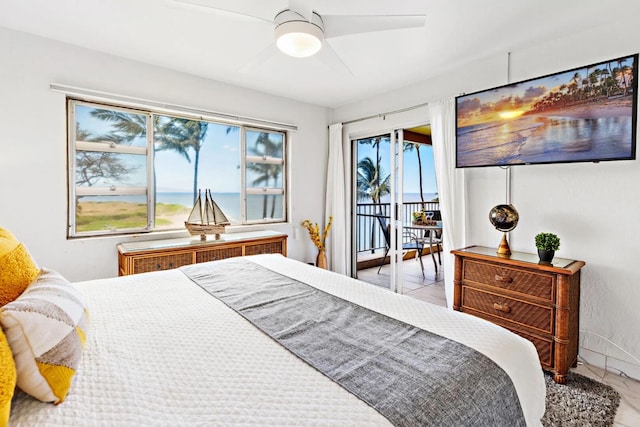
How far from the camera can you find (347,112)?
4332 mm

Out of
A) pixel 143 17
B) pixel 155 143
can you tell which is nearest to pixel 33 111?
pixel 155 143

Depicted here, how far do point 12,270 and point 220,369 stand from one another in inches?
30.9

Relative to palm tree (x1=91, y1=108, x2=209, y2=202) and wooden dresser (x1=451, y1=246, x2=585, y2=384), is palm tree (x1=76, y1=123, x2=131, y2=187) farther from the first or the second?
wooden dresser (x1=451, y1=246, x2=585, y2=384)

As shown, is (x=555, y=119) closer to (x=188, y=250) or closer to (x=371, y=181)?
(x=371, y=181)

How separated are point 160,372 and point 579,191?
2.90 meters

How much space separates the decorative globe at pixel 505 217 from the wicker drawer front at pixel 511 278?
0.34 meters

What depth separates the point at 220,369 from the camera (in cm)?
99

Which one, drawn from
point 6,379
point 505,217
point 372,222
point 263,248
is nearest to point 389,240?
point 372,222

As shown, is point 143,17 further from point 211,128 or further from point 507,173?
point 507,173

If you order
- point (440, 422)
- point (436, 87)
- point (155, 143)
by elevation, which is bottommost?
point (440, 422)

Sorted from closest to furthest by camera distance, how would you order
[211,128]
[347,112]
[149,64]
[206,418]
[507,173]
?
[206,418] → [507,173] → [149,64] → [211,128] → [347,112]

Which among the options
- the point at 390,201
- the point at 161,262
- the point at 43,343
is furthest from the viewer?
the point at 390,201

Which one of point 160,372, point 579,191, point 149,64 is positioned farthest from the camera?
point 149,64

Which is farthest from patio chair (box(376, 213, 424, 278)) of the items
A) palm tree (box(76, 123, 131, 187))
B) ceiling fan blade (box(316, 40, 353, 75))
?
palm tree (box(76, 123, 131, 187))
